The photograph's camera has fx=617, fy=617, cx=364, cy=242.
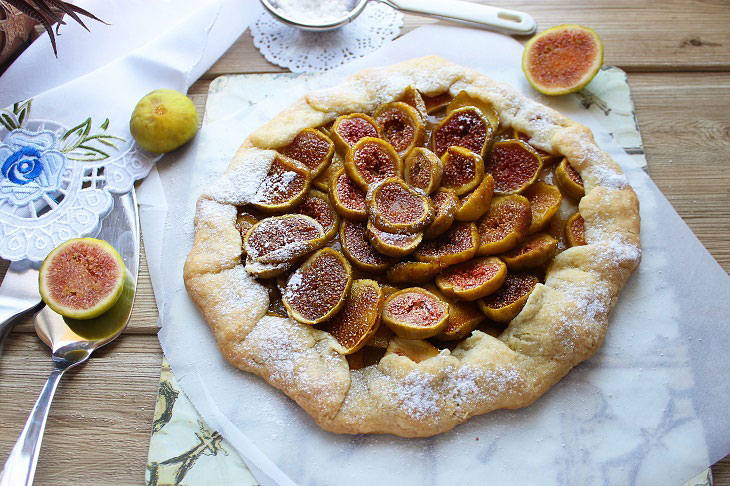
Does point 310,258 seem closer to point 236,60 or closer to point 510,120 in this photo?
point 510,120

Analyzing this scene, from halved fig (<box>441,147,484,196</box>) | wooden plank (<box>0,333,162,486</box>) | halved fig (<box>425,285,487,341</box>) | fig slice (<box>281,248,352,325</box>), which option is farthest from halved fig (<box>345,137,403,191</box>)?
wooden plank (<box>0,333,162,486</box>)

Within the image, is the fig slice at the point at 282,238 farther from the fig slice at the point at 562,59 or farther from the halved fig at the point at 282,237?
the fig slice at the point at 562,59

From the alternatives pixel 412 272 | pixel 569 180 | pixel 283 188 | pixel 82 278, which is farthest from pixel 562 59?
pixel 82 278

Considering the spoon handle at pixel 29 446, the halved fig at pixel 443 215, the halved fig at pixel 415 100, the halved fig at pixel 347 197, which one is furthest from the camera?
the halved fig at pixel 415 100

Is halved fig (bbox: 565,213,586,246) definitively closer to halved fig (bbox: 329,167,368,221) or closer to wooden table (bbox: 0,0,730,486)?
wooden table (bbox: 0,0,730,486)

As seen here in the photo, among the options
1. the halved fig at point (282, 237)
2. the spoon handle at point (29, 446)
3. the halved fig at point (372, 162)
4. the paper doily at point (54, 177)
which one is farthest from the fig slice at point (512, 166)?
the spoon handle at point (29, 446)

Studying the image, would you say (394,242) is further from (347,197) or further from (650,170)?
(650,170)

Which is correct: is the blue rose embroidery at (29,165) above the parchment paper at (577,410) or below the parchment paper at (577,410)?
above
